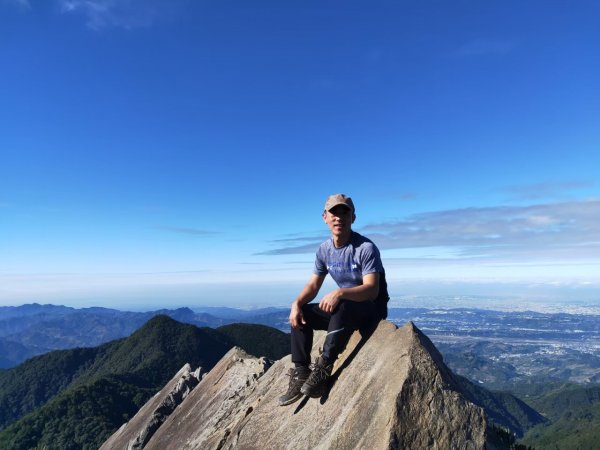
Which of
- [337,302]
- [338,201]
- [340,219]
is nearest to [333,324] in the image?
[337,302]

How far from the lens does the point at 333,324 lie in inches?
288

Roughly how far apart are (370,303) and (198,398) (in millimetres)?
6596

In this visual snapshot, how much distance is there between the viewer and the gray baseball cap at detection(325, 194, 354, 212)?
760 cm

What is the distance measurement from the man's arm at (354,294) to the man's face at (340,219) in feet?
3.19

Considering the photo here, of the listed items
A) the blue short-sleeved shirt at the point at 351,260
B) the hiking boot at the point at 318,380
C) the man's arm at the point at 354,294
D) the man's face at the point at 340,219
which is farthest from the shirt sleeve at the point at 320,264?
the hiking boot at the point at 318,380

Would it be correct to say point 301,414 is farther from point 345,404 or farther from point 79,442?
point 79,442

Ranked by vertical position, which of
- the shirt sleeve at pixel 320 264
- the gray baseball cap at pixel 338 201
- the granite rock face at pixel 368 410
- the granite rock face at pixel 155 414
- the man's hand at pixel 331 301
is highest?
the gray baseball cap at pixel 338 201

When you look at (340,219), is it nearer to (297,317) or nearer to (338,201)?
(338,201)

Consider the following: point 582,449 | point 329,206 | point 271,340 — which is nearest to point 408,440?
point 329,206

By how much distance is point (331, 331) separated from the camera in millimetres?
7324

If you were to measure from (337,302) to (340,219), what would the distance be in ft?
4.93

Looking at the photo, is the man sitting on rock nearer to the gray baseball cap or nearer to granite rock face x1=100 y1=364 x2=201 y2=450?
the gray baseball cap

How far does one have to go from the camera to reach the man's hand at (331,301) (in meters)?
7.12

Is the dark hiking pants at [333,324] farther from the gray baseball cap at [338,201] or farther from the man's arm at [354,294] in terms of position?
the gray baseball cap at [338,201]
